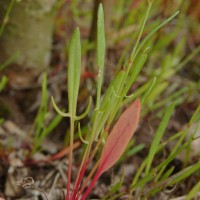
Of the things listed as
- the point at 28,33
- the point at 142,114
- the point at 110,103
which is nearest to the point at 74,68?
the point at 110,103

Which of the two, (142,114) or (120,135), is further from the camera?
(142,114)

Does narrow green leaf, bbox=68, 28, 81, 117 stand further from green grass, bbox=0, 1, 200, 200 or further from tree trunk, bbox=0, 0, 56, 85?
tree trunk, bbox=0, 0, 56, 85

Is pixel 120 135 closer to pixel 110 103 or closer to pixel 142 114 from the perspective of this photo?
pixel 110 103

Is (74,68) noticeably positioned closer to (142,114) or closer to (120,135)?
(120,135)

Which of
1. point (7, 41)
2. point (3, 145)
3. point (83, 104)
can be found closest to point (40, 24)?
point (7, 41)

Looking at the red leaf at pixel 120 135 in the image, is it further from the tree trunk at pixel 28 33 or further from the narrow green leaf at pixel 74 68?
the tree trunk at pixel 28 33

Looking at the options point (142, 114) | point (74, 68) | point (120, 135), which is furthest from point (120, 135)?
point (142, 114)

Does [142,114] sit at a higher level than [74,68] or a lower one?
lower

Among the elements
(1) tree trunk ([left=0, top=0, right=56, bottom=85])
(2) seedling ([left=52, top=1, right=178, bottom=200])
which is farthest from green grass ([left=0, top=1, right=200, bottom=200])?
(1) tree trunk ([left=0, top=0, right=56, bottom=85])
